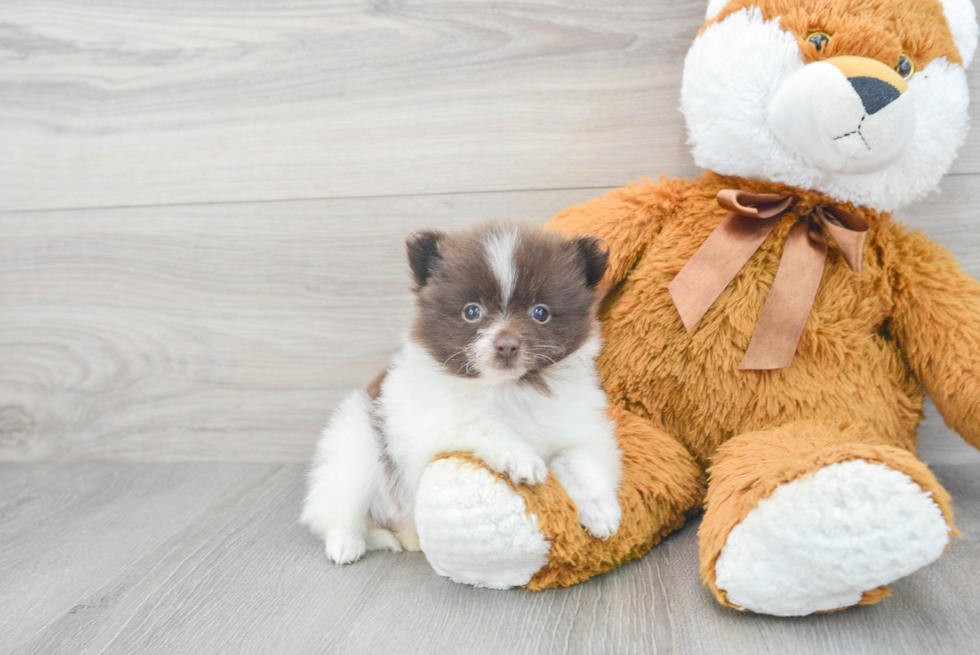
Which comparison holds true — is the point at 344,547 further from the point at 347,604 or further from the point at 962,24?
the point at 962,24

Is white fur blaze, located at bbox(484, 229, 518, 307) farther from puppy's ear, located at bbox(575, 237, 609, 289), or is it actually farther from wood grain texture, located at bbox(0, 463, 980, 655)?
wood grain texture, located at bbox(0, 463, 980, 655)

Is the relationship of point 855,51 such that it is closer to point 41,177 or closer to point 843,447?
point 843,447

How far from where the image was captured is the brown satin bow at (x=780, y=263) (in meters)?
1.20

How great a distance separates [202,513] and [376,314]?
589mm

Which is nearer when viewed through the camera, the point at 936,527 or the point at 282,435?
the point at 936,527

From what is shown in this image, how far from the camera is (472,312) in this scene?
1.10 metres

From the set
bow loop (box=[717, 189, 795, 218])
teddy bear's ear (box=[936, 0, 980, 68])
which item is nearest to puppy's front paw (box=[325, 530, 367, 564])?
bow loop (box=[717, 189, 795, 218])

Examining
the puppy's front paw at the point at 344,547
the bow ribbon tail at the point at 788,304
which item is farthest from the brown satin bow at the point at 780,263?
the puppy's front paw at the point at 344,547

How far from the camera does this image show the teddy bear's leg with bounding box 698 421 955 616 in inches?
35.2

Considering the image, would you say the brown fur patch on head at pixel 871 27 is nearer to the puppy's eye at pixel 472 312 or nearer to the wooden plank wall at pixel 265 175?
the wooden plank wall at pixel 265 175

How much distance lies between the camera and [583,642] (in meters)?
0.95

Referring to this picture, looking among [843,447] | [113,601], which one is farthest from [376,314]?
[843,447]

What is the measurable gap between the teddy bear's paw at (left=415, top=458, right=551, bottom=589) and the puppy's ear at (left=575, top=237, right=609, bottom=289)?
0.38 meters

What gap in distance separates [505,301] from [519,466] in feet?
0.83
